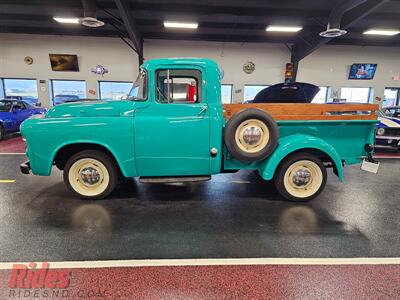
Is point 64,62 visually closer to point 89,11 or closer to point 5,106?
point 5,106

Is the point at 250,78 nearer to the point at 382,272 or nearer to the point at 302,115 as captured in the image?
the point at 302,115

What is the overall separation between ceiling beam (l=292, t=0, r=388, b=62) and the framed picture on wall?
39.0ft

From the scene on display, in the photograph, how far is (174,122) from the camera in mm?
3186

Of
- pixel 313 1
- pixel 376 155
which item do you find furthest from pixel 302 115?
pixel 313 1

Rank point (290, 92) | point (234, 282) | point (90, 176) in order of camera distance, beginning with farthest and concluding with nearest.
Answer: point (290, 92)
point (90, 176)
point (234, 282)

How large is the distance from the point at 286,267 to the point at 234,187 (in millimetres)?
2021

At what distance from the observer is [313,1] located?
336 inches

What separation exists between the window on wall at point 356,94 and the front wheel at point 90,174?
48.4ft

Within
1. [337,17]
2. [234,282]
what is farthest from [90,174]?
[337,17]

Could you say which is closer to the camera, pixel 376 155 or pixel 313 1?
pixel 376 155

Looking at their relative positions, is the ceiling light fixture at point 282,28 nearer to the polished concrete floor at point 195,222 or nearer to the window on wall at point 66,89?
the polished concrete floor at point 195,222

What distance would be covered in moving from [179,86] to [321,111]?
2.05 m

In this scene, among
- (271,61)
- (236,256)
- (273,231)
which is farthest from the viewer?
(271,61)

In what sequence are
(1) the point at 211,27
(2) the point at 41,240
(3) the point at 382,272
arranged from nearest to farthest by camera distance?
1. (3) the point at 382,272
2. (2) the point at 41,240
3. (1) the point at 211,27
